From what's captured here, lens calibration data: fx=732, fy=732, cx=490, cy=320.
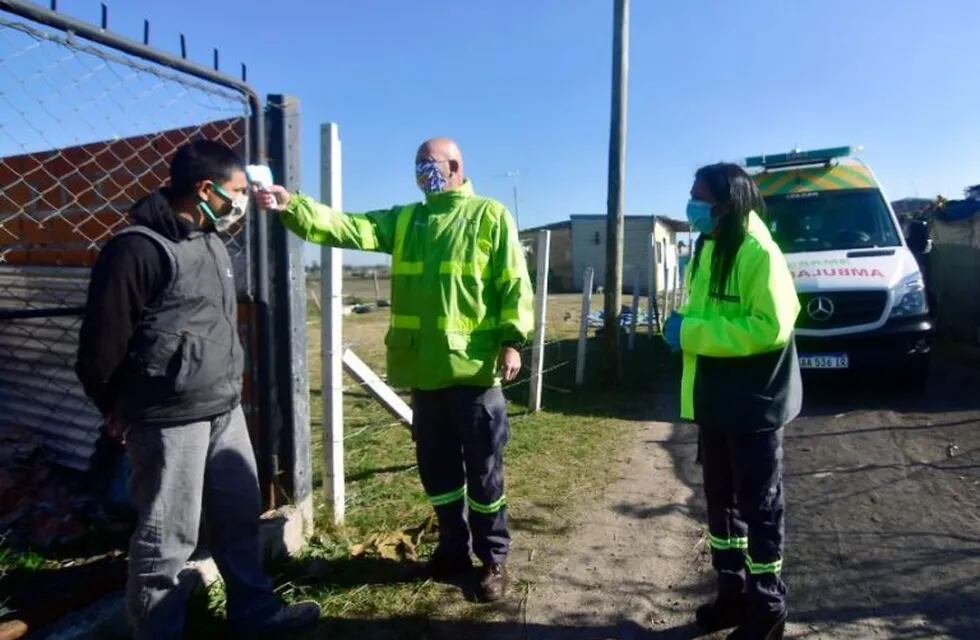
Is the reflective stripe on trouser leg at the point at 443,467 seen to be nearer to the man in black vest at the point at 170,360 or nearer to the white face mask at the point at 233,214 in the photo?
the man in black vest at the point at 170,360

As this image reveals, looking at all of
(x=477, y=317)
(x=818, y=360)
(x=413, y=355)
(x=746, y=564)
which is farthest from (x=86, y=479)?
(x=818, y=360)

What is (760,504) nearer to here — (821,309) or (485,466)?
(485,466)

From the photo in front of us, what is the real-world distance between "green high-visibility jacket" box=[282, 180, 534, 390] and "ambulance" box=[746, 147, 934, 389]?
4902 millimetres

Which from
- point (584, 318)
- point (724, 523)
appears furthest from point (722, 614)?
point (584, 318)

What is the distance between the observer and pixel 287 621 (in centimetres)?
302

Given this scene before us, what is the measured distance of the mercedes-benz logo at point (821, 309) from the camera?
284 inches

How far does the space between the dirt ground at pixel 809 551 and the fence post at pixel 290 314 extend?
3.12ft

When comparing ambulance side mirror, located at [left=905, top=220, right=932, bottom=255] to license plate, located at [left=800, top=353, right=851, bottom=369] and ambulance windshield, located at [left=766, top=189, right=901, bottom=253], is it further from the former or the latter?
license plate, located at [left=800, top=353, right=851, bottom=369]

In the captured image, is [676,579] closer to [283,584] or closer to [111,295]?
[283,584]

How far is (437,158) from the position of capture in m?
3.41

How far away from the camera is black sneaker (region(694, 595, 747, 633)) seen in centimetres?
310

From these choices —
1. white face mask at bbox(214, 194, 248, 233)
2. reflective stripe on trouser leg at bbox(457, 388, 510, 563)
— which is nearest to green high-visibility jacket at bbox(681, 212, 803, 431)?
reflective stripe on trouser leg at bbox(457, 388, 510, 563)

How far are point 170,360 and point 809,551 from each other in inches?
131

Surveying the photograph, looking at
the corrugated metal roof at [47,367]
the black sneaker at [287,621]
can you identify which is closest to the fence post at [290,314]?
the black sneaker at [287,621]
